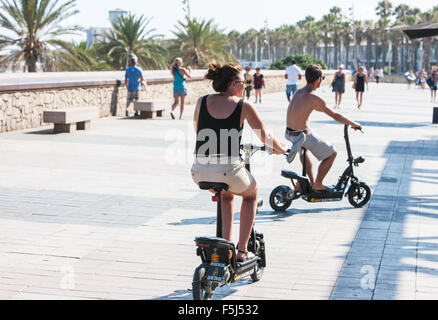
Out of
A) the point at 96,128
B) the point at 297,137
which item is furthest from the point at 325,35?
the point at 297,137

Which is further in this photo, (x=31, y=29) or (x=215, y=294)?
(x=31, y=29)

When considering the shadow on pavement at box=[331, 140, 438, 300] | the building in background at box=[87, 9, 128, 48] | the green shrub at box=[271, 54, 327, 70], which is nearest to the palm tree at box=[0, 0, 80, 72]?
the building in background at box=[87, 9, 128, 48]

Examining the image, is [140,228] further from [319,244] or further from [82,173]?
[82,173]

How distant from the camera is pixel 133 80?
1972cm

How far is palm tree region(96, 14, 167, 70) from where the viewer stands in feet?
139

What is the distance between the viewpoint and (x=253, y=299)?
4879 millimetres

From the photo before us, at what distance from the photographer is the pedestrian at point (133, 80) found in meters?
19.5

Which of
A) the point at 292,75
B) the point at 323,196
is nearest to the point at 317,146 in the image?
the point at 323,196

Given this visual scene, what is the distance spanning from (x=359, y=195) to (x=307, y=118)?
1.21 meters

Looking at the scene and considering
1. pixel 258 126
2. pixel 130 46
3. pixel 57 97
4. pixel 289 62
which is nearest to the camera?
pixel 258 126

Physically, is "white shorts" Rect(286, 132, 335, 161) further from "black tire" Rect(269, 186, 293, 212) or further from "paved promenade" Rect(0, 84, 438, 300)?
"paved promenade" Rect(0, 84, 438, 300)

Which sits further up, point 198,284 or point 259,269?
point 198,284

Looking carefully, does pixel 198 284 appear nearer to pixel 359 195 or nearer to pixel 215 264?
pixel 215 264

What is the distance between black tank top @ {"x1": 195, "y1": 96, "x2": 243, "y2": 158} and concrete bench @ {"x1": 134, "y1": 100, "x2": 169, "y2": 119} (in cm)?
1450
